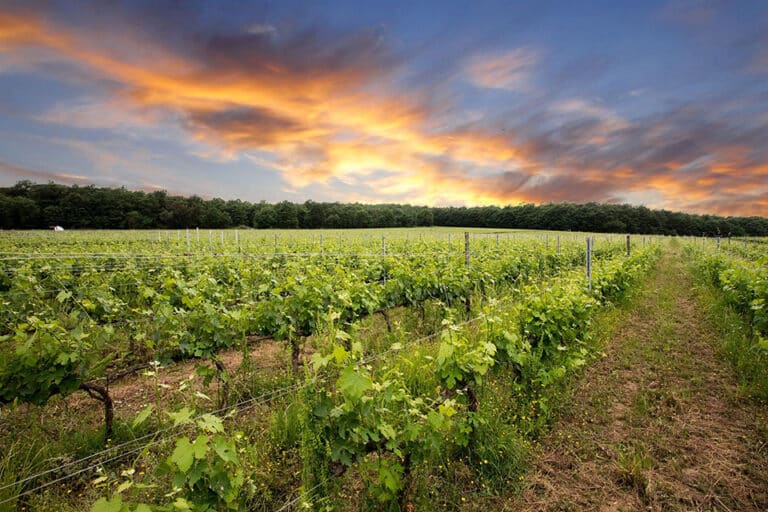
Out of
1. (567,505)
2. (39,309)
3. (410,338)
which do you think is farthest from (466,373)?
(39,309)

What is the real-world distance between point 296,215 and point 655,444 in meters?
78.3

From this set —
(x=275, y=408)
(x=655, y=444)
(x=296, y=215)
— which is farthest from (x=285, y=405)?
(x=296, y=215)

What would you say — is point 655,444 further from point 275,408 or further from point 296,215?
point 296,215

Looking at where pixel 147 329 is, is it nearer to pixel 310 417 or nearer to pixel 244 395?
pixel 244 395

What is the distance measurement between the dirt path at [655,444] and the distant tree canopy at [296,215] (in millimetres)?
70527

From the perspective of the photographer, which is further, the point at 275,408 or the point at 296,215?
the point at 296,215

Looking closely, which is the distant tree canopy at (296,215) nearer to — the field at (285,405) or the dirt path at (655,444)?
the field at (285,405)

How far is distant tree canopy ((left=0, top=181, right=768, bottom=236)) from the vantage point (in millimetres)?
55875

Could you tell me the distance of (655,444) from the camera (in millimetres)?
3783

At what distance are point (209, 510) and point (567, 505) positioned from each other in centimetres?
286

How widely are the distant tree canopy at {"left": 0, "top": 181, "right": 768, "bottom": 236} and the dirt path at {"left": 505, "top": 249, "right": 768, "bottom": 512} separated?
7053 cm

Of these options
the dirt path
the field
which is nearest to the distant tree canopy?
the field

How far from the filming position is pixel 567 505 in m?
3.07

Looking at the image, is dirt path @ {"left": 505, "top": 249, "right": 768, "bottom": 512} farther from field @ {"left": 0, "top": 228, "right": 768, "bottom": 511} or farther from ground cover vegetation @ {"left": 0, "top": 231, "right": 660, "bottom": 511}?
ground cover vegetation @ {"left": 0, "top": 231, "right": 660, "bottom": 511}
